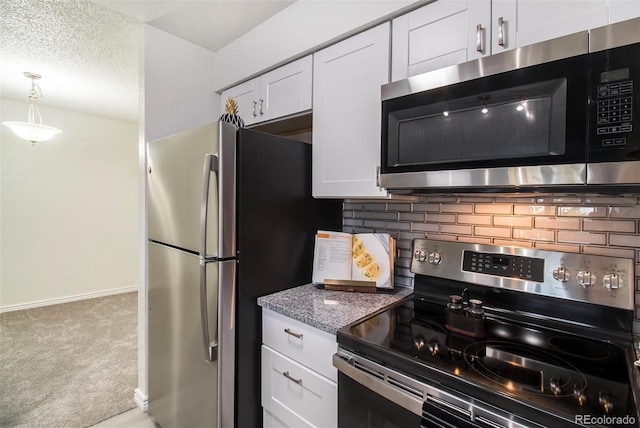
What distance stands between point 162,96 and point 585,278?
2.41 metres

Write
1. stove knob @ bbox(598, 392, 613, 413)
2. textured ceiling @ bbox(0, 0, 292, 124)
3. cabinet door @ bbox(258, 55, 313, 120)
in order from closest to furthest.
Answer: stove knob @ bbox(598, 392, 613, 413), cabinet door @ bbox(258, 55, 313, 120), textured ceiling @ bbox(0, 0, 292, 124)

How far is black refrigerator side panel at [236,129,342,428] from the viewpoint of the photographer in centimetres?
143

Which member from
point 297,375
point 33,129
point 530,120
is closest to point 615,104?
point 530,120

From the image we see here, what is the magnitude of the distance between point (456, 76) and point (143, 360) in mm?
2386

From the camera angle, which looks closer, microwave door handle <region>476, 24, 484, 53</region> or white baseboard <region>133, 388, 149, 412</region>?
microwave door handle <region>476, 24, 484, 53</region>

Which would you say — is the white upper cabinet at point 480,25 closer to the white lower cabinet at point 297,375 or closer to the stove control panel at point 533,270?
the stove control panel at point 533,270

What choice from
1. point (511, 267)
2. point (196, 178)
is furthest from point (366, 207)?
point (196, 178)

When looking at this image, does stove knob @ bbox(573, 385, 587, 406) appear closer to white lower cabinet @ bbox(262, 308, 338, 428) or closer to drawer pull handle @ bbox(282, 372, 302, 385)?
white lower cabinet @ bbox(262, 308, 338, 428)

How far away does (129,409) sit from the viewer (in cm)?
207

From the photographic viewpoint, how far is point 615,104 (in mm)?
818

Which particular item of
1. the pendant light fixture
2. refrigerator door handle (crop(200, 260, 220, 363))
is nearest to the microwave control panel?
refrigerator door handle (crop(200, 260, 220, 363))

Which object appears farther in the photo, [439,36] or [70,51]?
[70,51]

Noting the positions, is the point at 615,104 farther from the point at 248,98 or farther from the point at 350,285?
the point at 248,98

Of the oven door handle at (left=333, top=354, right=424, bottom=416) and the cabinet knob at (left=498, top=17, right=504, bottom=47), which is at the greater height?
the cabinet knob at (left=498, top=17, right=504, bottom=47)
